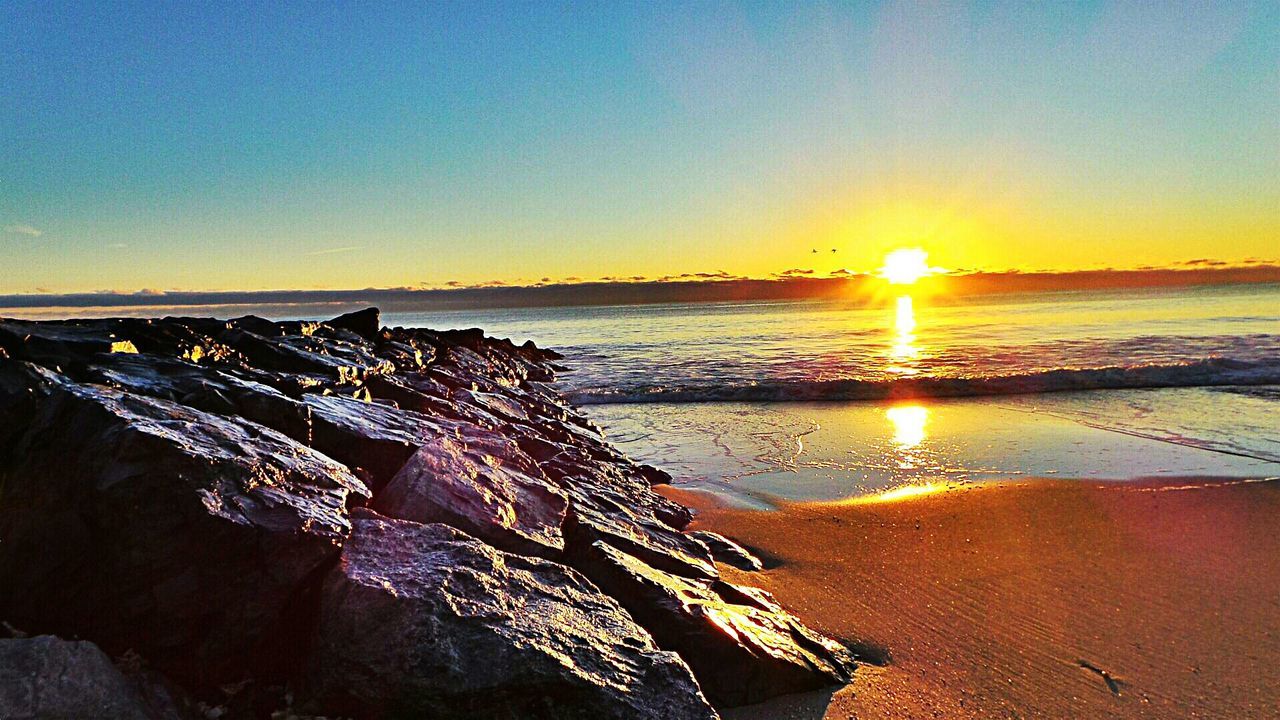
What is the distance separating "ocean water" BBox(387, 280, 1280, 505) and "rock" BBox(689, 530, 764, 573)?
1.55 meters

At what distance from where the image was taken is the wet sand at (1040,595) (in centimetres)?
357

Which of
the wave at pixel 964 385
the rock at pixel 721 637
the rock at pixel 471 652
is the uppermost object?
the rock at pixel 471 652

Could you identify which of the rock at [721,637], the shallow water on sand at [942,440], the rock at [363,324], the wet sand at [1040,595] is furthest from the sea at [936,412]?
the rock at [363,324]

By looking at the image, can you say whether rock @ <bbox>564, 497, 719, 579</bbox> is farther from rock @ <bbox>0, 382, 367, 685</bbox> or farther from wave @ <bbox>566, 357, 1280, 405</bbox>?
wave @ <bbox>566, 357, 1280, 405</bbox>

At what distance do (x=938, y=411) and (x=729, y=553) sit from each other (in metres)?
9.66

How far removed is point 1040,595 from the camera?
4746 millimetres

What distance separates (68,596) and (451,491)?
167 centimetres

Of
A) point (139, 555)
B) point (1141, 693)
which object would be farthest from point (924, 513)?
point (139, 555)

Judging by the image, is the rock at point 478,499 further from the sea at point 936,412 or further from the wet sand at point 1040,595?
the sea at point 936,412

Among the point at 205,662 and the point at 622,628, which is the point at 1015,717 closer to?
the point at 622,628

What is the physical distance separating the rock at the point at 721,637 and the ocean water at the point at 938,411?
3.60 m

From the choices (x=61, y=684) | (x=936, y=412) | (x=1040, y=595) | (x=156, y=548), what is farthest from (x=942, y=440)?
(x=61, y=684)

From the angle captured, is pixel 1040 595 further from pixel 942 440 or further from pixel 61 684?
pixel 942 440

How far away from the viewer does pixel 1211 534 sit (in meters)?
6.04
